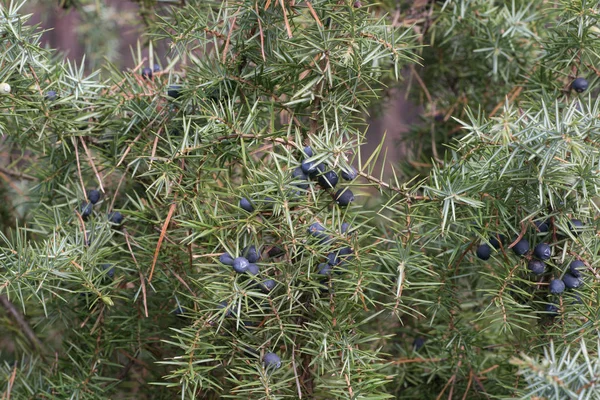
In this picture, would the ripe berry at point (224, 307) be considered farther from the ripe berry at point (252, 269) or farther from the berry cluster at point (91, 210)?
the berry cluster at point (91, 210)

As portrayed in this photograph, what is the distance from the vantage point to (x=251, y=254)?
61 cm

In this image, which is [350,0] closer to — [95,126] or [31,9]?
[95,126]

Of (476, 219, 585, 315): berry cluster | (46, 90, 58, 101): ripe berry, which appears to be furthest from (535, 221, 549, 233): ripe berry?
(46, 90, 58, 101): ripe berry

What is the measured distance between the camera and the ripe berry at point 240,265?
593 millimetres

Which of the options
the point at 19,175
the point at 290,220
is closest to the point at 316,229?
the point at 290,220

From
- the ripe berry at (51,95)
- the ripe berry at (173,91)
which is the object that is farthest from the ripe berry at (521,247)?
the ripe berry at (51,95)

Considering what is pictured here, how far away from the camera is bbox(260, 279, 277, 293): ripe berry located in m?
0.62

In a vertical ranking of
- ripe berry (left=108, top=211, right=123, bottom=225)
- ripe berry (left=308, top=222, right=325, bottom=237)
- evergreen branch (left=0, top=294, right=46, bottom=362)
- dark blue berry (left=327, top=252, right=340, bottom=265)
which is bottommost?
evergreen branch (left=0, top=294, right=46, bottom=362)

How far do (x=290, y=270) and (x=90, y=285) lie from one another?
0.21 metres

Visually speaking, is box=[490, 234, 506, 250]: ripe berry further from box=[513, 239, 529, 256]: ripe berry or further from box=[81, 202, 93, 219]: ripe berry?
box=[81, 202, 93, 219]: ripe berry

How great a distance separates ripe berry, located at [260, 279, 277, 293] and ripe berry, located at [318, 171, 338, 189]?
105mm

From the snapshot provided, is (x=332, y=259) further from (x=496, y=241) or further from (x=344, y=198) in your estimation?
(x=496, y=241)

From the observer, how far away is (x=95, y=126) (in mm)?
782

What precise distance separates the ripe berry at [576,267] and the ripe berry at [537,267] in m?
0.03
